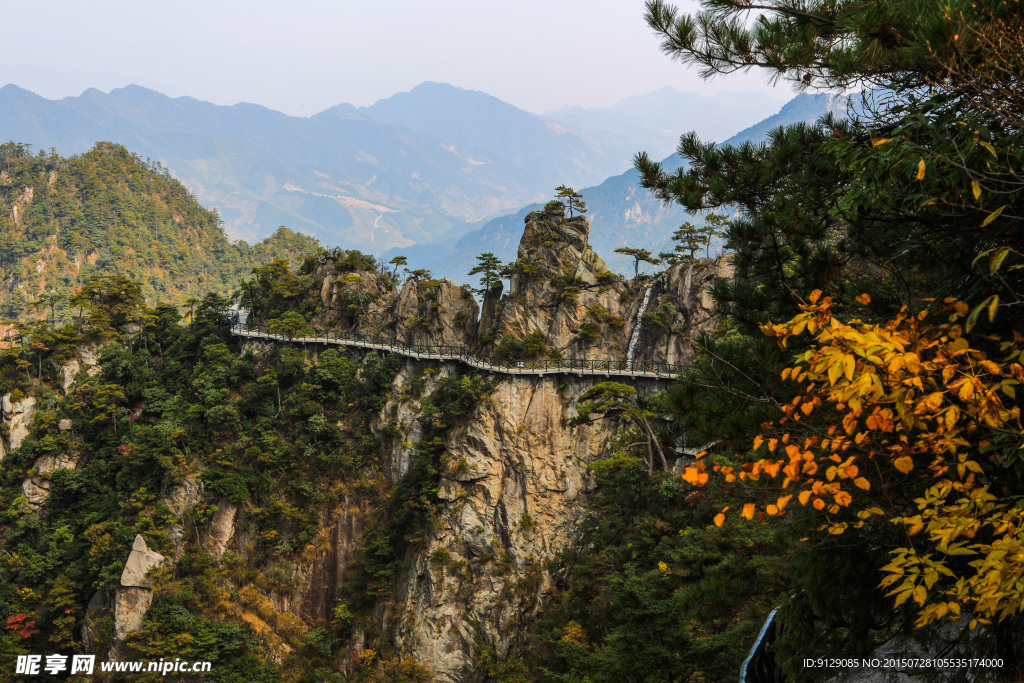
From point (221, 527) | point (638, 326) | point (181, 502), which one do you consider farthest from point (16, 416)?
point (638, 326)

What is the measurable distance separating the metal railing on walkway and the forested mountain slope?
36847mm

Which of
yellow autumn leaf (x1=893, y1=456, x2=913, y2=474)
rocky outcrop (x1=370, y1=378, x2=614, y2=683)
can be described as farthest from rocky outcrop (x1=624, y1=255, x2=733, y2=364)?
yellow autumn leaf (x1=893, y1=456, x2=913, y2=474)

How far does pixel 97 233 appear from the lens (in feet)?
187

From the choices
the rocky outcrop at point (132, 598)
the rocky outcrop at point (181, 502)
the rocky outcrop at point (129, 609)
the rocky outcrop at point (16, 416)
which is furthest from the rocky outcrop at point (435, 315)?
the rocky outcrop at point (16, 416)

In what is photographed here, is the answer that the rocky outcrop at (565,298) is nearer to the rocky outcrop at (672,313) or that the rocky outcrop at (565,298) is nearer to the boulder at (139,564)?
the rocky outcrop at (672,313)

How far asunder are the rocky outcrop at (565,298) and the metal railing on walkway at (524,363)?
0.87m

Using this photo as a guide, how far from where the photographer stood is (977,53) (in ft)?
12.4

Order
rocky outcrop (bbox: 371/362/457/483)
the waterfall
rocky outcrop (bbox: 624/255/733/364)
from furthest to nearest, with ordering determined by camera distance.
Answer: rocky outcrop (bbox: 371/362/457/483), the waterfall, rocky outcrop (bbox: 624/255/733/364)

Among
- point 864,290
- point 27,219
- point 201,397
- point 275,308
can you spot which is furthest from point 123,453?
point 27,219

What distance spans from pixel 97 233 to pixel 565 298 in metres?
54.7

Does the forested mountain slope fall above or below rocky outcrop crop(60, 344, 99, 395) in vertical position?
above

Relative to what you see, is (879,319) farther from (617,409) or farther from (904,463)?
(617,409)

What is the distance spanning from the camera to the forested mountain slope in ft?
180

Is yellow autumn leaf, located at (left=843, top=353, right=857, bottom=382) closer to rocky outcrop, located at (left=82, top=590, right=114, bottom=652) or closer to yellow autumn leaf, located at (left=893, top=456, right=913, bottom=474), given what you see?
yellow autumn leaf, located at (left=893, top=456, right=913, bottom=474)
